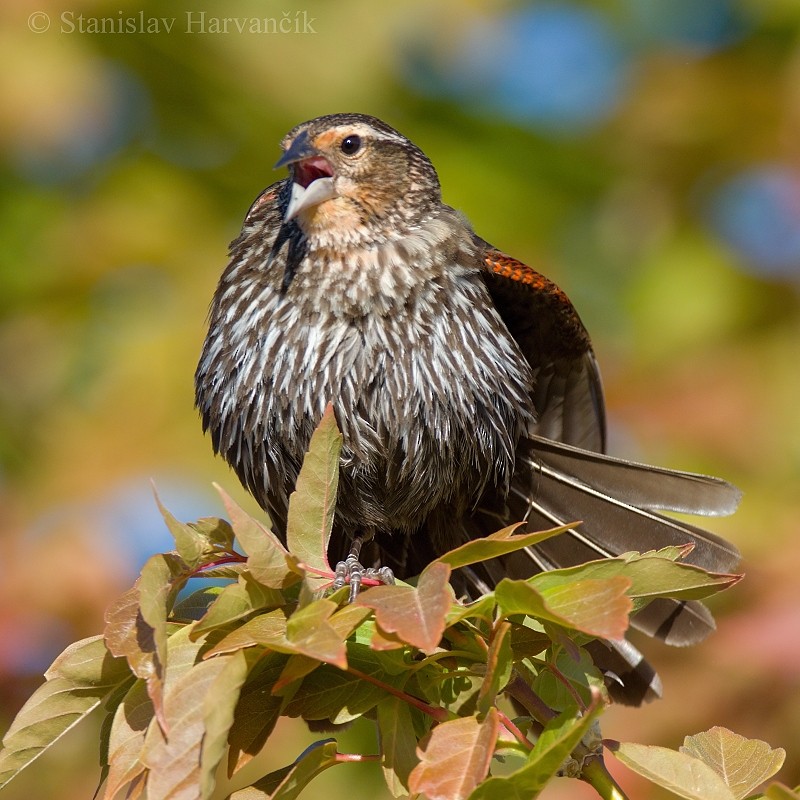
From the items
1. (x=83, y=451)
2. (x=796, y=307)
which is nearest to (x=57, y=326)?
(x=83, y=451)

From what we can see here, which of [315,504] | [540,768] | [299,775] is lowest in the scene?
[299,775]

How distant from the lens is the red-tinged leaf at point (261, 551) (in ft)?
6.15

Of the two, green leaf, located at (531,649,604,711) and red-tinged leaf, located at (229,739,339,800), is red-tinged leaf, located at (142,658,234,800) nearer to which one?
red-tinged leaf, located at (229,739,339,800)

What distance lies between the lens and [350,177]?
3344 millimetres

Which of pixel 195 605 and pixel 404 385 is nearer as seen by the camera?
pixel 195 605

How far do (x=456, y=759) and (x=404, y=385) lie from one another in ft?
4.66

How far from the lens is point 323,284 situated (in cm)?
321

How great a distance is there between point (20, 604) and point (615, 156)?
131 inches

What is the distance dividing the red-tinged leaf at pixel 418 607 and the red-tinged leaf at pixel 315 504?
0.60 feet

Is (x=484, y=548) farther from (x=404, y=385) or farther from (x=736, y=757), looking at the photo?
(x=404, y=385)

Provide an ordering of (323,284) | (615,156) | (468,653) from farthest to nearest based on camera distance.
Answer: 1. (615,156)
2. (323,284)
3. (468,653)

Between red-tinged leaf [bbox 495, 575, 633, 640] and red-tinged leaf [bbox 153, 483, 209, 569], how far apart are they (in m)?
0.49

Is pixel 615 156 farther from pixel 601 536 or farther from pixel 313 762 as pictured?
pixel 313 762

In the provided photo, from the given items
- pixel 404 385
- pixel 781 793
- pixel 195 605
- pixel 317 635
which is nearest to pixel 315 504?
pixel 317 635
